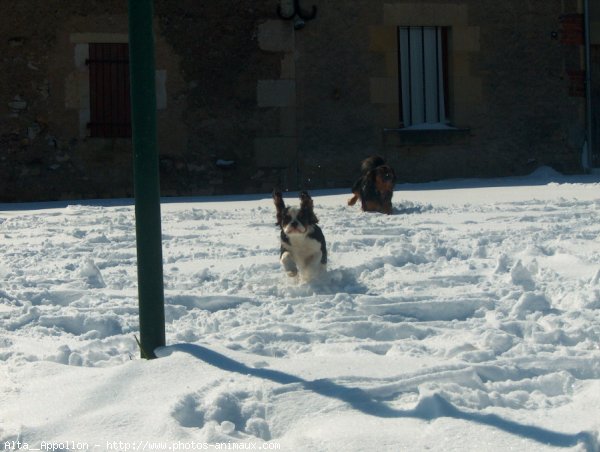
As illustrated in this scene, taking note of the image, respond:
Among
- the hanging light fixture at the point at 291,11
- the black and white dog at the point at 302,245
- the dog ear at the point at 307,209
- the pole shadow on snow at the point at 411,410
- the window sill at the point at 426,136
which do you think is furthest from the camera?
the window sill at the point at 426,136

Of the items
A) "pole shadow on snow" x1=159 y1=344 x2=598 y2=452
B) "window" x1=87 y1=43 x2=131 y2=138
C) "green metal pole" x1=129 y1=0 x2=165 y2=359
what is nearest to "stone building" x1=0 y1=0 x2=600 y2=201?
"window" x1=87 y1=43 x2=131 y2=138

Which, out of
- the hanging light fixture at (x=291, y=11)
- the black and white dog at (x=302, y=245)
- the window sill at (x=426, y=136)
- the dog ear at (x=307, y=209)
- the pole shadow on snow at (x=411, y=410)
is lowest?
the pole shadow on snow at (x=411, y=410)

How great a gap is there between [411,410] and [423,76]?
10.3 meters

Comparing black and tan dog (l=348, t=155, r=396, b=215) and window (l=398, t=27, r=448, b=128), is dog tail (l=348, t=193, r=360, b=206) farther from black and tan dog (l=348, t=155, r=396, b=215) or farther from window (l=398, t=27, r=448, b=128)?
window (l=398, t=27, r=448, b=128)

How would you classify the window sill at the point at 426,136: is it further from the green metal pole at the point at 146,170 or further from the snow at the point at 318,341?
the green metal pole at the point at 146,170

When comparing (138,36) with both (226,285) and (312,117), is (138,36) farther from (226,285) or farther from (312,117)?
(312,117)

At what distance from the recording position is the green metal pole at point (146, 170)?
3.51 metres

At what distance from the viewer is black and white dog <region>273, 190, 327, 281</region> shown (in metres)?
5.70

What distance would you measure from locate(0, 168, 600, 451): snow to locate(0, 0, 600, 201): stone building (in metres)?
4.15

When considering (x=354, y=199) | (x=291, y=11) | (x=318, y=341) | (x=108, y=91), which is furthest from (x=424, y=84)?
(x=318, y=341)

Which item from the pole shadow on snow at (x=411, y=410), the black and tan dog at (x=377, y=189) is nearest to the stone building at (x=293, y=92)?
the black and tan dog at (x=377, y=189)

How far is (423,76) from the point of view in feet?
42.3

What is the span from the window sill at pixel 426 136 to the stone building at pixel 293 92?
2 centimetres

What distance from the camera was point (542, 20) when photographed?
12977mm
